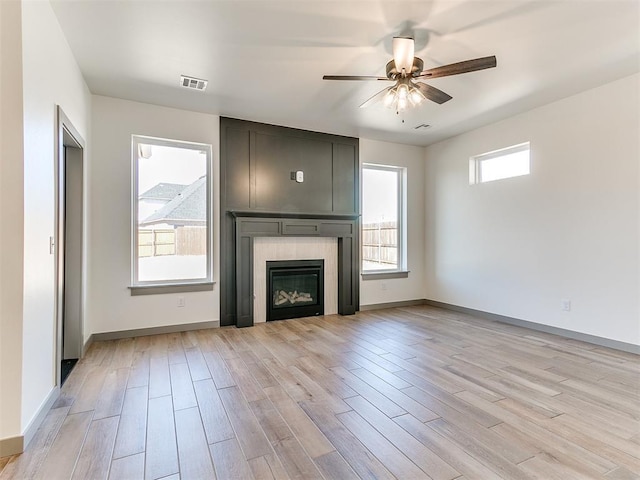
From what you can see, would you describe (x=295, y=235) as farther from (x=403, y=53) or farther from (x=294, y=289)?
(x=403, y=53)

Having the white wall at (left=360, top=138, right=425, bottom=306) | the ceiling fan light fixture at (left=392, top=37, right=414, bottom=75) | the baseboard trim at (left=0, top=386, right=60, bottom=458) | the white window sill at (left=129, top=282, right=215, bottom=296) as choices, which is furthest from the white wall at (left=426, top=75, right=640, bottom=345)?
the baseboard trim at (left=0, top=386, right=60, bottom=458)

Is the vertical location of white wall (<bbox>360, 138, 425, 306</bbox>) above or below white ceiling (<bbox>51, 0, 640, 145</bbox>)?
below

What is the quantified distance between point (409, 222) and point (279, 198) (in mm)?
2406

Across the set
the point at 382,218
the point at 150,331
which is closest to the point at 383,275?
the point at 382,218

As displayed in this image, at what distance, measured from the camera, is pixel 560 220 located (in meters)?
3.80

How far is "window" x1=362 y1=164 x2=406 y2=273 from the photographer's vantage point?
5.39 meters

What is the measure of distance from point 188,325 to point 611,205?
16.3 ft

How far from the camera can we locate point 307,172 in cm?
480

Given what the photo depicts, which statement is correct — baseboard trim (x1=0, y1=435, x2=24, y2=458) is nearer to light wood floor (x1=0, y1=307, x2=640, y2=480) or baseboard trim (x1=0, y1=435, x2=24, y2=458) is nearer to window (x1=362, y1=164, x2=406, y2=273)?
light wood floor (x1=0, y1=307, x2=640, y2=480)

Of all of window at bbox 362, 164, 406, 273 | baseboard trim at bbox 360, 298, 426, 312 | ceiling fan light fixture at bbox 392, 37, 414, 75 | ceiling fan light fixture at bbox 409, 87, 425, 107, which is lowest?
baseboard trim at bbox 360, 298, 426, 312

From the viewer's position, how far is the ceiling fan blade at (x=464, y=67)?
2246 mm

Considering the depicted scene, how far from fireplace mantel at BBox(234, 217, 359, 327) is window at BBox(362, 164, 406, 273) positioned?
0.35 meters

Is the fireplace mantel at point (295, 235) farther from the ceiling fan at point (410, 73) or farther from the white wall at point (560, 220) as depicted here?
the ceiling fan at point (410, 73)

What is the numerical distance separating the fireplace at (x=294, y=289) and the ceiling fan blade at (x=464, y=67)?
3046mm
